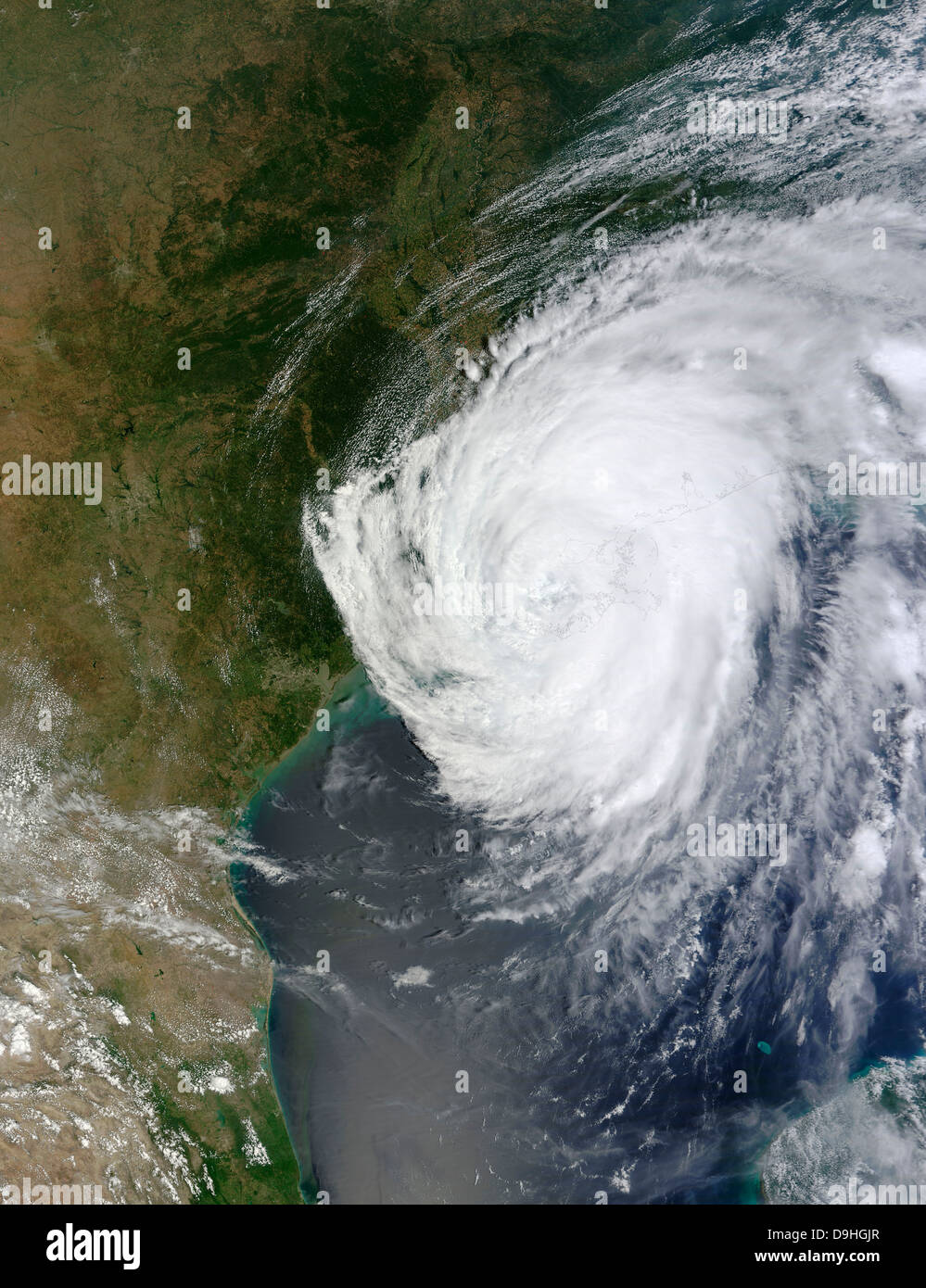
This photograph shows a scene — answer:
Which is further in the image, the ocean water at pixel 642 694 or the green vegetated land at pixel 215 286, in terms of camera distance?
the green vegetated land at pixel 215 286

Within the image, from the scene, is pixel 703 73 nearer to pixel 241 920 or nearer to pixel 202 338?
pixel 202 338

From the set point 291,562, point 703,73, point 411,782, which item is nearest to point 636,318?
point 703,73

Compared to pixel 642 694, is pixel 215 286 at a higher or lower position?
higher

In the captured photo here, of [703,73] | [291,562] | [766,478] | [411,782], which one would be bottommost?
[411,782]

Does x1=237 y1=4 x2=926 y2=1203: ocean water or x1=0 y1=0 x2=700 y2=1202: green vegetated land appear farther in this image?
x1=0 y1=0 x2=700 y2=1202: green vegetated land
